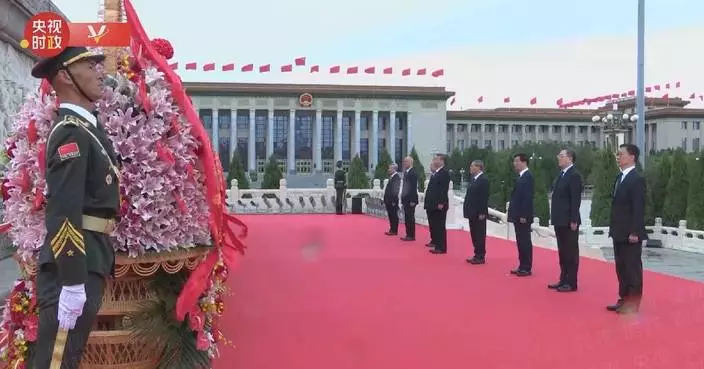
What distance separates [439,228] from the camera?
9.26m

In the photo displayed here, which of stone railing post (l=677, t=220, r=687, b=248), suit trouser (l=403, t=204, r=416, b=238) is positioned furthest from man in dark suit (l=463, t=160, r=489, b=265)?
stone railing post (l=677, t=220, r=687, b=248)

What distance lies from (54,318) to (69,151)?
24.2 inches

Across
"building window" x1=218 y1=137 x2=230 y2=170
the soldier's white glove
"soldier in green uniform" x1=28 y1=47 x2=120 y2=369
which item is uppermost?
"building window" x1=218 y1=137 x2=230 y2=170

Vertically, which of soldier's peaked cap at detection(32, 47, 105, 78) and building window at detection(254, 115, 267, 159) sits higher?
building window at detection(254, 115, 267, 159)

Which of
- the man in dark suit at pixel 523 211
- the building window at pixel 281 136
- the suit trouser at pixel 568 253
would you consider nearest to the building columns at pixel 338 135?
the building window at pixel 281 136

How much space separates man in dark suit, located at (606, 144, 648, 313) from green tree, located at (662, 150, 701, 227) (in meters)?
14.3

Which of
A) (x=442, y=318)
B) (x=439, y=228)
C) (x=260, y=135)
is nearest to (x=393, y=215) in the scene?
(x=439, y=228)

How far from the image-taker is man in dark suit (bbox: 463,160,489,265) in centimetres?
795

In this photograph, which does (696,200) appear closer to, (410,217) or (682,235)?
(682,235)

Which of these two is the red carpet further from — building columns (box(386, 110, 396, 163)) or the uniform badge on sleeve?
building columns (box(386, 110, 396, 163))

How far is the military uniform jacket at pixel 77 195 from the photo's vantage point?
2.29 metres

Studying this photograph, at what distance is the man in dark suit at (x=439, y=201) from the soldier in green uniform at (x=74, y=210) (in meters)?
6.83

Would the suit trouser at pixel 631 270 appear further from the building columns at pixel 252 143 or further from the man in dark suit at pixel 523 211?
the building columns at pixel 252 143

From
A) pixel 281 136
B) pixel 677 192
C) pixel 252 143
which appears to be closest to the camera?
pixel 677 192
